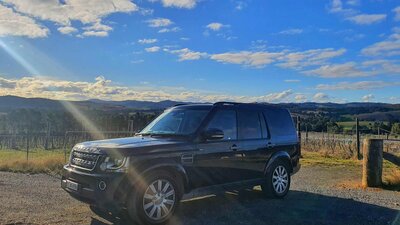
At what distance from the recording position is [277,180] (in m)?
8.61

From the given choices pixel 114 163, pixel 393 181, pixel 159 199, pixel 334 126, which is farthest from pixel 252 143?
pixel 334 126

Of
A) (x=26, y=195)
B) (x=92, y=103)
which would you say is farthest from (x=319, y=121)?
(x=92, y=103)

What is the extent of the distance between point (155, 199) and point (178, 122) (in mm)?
1847

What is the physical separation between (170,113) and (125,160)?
7.33 ft

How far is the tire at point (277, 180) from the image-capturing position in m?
8.41

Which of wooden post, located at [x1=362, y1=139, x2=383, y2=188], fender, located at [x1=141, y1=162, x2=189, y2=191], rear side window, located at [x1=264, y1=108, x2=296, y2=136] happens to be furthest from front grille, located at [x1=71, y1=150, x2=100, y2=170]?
wooden post, located at [x1=362, y1=139, x2=383, y2=188]

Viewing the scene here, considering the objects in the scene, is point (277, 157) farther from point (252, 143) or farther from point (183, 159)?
point (183, 159)

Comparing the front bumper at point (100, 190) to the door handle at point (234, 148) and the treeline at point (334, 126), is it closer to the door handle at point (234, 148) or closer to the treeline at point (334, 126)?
the door handle at point (234, 148)

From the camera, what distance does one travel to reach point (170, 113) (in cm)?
801

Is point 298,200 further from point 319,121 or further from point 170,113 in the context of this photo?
point 319,121

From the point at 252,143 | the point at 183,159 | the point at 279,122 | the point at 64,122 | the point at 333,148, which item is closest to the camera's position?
the point at 183,159

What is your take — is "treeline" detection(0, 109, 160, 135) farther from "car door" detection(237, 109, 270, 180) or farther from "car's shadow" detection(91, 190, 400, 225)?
"car's shadow" detection(91, 190, 400, 225)

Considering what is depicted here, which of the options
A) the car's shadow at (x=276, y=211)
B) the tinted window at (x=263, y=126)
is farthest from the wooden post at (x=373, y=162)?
the tinted window at (x=263, y=126)

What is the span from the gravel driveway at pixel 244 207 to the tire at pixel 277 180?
6.9 inches
